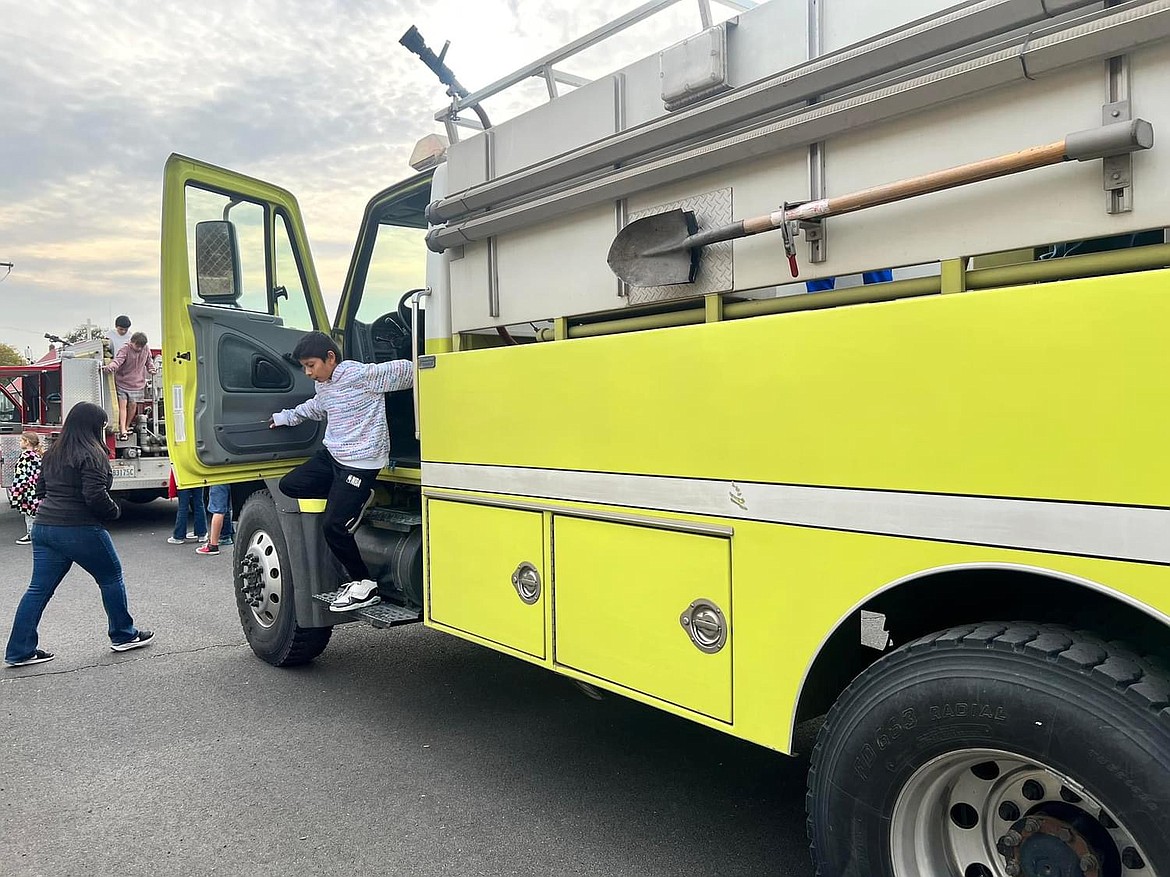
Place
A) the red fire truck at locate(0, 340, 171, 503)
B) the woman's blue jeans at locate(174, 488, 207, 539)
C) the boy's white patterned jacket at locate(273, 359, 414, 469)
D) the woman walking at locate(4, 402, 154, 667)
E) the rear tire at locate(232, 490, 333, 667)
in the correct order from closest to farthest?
1. the boy's white patterned jacket at locate(273, 359, 414, 469)
2. the rear tire at locate(232, 490, 333, 667)
3. the woman walking at locate(4, 402, 154, 667)
4. the woman's blue jeans at locate(174, 488, 207, 539)
5. the red fire truck at locate(0, 340, 171, 503)

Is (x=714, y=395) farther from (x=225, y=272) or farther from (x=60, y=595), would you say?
(x=60, y=595)

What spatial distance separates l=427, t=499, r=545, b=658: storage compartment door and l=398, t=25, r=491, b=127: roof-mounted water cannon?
187cm

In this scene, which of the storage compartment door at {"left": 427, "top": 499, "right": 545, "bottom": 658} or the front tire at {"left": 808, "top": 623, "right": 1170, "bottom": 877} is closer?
the front tire at {"left": 808, "top": 623, "right": 1170, "bottom": 877}

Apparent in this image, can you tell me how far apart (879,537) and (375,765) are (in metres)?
2.62

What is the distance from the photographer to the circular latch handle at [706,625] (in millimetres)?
2525

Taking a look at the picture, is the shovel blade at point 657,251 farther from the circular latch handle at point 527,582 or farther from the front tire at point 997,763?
the front tire at point 997,763

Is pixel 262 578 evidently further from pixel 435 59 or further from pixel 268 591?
pixel 435 59

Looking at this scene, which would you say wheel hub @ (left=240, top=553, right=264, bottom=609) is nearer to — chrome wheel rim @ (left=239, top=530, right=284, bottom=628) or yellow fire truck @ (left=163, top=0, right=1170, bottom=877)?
chrome wheel rim @ (left=239, top=530, right=284, bottom=628)

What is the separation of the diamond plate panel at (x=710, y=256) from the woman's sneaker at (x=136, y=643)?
15.3 ft

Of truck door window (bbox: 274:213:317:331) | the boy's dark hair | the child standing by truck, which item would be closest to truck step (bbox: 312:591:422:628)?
the boy's dark hair

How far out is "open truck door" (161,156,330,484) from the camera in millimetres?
4473

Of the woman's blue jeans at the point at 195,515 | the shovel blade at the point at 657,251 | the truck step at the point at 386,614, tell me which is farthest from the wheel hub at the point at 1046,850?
the woman's blue jeans at the point at 195,515

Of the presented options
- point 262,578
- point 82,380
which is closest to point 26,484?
point 82,380

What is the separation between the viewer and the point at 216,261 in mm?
4512
